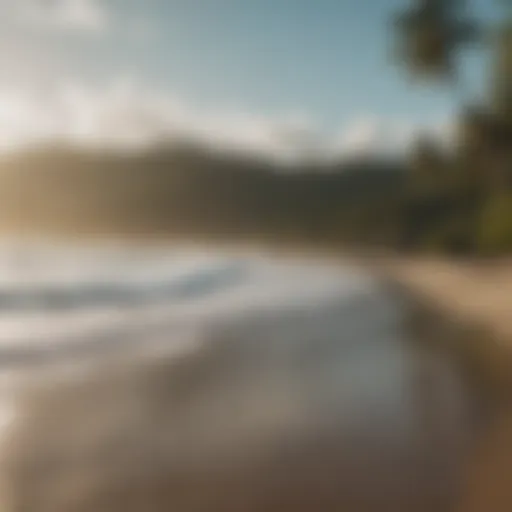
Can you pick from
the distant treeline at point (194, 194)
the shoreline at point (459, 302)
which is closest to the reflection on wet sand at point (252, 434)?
the shoreline at point (459, 302)

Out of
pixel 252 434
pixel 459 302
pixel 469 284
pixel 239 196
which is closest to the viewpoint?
pixel 252 434

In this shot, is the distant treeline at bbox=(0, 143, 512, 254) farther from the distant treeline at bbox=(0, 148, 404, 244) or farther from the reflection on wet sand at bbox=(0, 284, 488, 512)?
the reflection on wet sand at bbox=(0, 284, 488, 512)

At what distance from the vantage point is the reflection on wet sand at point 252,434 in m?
1.05

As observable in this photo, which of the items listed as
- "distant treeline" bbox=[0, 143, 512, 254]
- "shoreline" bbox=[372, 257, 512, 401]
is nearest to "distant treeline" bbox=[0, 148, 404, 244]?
"distant treeline" bbox=[0, 143, 512, 254]

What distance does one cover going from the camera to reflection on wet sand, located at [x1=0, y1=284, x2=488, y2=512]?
1052 mm

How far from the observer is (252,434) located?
4.16ft

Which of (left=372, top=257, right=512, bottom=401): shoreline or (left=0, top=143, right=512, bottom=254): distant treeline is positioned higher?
(left=0, top=143, right=512, bottom=254): distant treeline

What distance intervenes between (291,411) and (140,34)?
40.2 inches

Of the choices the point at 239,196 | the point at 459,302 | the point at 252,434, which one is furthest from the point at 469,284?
the point at 252,434

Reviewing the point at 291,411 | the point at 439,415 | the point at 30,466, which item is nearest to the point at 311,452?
the point at 291,411

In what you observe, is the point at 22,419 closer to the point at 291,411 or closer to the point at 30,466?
the point at 30,466

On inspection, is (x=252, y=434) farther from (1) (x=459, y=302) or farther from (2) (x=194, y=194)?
(1) (x=459, y=302)

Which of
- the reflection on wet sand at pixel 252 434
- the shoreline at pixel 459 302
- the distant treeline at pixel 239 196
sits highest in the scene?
the distant treeline at pixel 239 196

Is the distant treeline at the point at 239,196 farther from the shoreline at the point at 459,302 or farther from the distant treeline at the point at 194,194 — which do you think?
the shoreline at the point at 459,302
